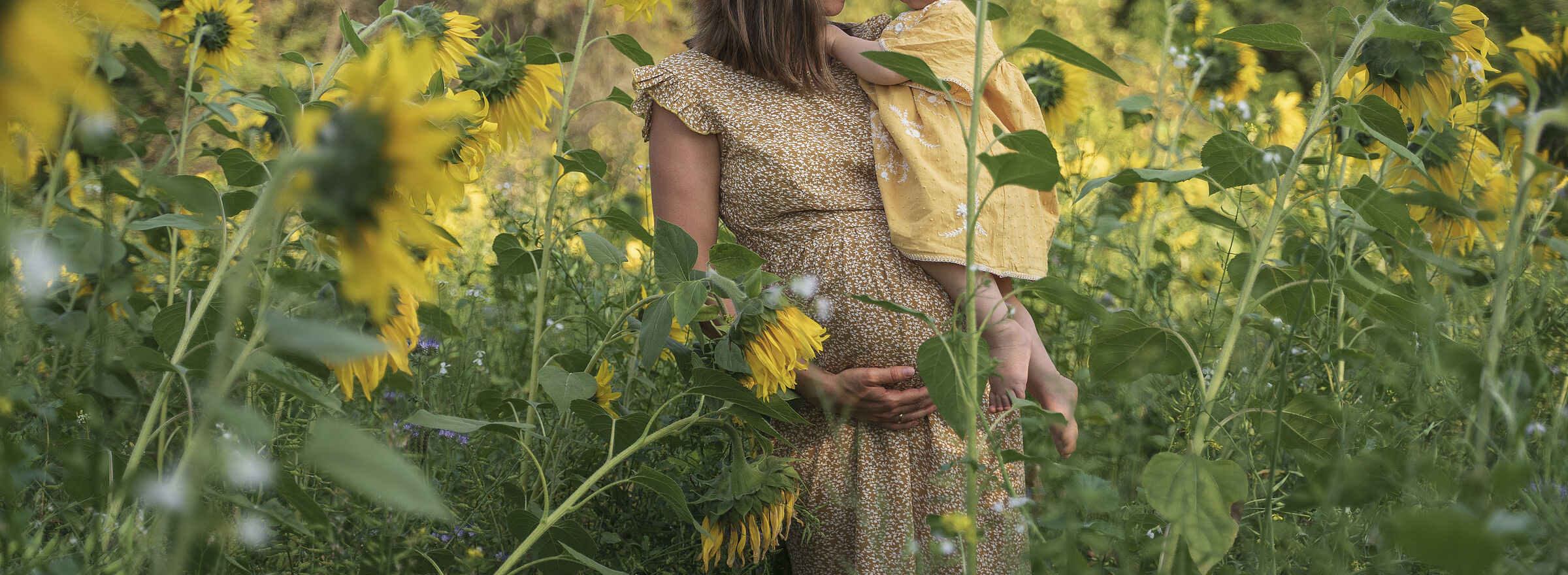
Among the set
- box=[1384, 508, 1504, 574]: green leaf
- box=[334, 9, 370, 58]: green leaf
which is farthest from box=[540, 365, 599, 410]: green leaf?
box=[1384, 508, 1504, 574]: green leaf

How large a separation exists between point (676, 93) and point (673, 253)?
396mm

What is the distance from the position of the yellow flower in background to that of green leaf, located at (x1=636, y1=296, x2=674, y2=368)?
1.23 ft

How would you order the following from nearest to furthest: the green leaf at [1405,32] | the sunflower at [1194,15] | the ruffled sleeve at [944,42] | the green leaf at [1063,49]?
the green leaf at [1063,49], the green leaf at [1405,32], the ruffled sleeve at [944,42], the sunflower at [1194,15]

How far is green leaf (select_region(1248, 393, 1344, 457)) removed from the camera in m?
0.73

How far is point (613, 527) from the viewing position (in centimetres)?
114

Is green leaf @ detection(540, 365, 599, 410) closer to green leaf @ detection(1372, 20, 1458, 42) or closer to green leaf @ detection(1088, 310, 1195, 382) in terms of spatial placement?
green leaf @ detection(1088, 310, 1195, 382)

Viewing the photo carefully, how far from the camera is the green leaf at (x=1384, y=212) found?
2.35 ft

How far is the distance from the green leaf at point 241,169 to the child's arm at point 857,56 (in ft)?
2.06

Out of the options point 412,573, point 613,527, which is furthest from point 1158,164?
point 412,573

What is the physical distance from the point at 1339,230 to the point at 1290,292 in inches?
5.9

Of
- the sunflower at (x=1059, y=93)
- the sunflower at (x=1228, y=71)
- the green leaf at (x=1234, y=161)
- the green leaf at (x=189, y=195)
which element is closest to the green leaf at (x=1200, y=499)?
the green leaf at (x=1234, y=161)

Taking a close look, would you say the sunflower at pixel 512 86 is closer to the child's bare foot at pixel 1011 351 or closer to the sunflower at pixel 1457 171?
the child's bare foot at pixel 1011 351

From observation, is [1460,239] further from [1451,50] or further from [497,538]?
[497,538]

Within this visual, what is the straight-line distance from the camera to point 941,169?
3.54ft
